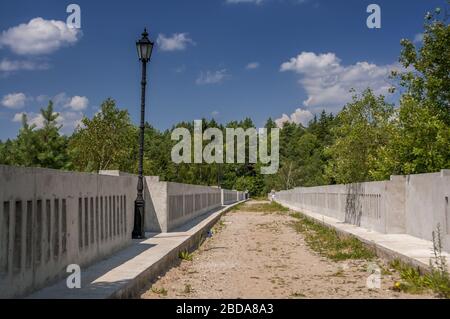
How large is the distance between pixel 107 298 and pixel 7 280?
115 centimetres

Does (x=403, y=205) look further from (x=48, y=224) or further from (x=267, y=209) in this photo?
(x=267, y=209)

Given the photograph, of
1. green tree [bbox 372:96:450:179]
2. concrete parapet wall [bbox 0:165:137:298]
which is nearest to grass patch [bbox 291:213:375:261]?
green tree [bbox 372:96:450:179]

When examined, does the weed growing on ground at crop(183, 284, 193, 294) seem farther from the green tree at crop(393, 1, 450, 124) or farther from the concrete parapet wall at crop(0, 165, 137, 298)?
the green tree at crop(393, 1, 450, 124)

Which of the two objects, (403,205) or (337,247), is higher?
(403,205)

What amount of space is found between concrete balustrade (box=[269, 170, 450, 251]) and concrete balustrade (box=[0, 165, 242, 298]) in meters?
7.19

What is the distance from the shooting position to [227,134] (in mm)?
130375

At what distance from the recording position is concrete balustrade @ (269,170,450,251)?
12375 millimetres

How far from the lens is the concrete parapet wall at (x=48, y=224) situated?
243 inches

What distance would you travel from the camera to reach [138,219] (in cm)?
1452

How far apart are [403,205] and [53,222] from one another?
448 inches

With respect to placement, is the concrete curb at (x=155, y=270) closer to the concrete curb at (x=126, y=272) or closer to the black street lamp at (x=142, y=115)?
the concrete curb at (x=126, y=272)

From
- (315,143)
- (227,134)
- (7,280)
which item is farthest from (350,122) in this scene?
(227,134)

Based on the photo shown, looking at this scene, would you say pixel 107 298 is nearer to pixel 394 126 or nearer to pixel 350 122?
pixel 394 126

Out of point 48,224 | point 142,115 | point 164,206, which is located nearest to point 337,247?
point 164,206
